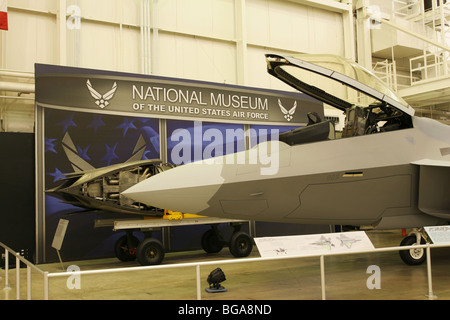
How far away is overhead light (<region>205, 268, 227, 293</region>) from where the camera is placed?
434 cm

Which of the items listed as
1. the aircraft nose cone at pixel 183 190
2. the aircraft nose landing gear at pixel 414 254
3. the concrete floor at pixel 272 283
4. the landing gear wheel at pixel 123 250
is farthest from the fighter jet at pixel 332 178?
the landing gear wheel at pixel 123 250

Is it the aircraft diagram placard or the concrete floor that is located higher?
the aircraft diagram placard

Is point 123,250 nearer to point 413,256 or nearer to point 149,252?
point 149,252

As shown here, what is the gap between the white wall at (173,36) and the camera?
32.4 ft

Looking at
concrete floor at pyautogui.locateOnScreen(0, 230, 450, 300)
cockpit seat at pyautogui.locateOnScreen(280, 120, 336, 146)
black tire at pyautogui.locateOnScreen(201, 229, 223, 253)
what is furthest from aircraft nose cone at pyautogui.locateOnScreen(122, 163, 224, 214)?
black tire at pyautogui.locateOnScreen(201, 229, 223, 253)

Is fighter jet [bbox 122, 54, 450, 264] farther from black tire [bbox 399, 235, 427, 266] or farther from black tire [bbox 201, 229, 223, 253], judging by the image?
black tire [bbox 201, 229, 223, 253]

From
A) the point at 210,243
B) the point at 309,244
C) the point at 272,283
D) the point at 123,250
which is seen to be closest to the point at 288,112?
the point at 210,243

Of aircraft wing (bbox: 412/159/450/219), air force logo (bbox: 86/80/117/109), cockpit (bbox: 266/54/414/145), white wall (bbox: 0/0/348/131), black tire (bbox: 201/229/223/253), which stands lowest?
black tire (bbox: 201/229/223/253)

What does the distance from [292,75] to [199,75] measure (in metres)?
6.37

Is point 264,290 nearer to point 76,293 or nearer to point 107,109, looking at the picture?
point 76,293

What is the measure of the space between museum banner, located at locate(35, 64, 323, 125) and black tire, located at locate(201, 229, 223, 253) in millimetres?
2592

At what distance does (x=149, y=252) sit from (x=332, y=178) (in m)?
3.42

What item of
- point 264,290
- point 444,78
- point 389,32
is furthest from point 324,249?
point 389,32

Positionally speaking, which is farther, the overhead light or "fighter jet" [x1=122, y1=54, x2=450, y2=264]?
"fighter jet" [x1=122, y1=54, x2=450, y2=264]
